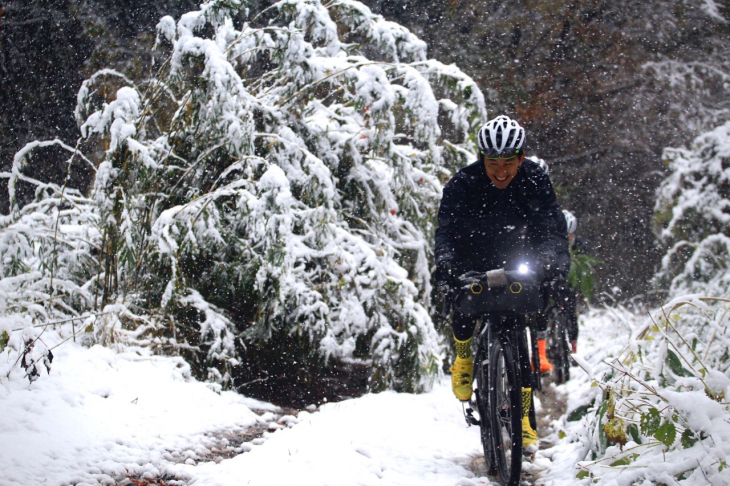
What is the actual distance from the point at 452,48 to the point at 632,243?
22.2 ft

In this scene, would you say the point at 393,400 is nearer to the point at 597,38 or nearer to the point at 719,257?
the point at 719,257

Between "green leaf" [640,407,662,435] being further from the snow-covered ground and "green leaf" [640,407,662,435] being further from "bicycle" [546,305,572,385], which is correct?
"bicycle" [546,305,572,385]

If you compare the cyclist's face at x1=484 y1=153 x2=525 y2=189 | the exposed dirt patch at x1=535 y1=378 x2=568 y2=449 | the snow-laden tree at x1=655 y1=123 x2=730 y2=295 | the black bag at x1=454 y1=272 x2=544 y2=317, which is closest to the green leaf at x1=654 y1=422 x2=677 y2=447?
the black bag at x1=454 y1=272 x2=544 y2=317

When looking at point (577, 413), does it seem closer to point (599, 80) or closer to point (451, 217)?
point (451, 217)

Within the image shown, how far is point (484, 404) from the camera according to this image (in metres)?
3.01

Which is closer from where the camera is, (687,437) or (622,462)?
(687,437)

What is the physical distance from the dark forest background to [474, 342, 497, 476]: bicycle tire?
10.0 m

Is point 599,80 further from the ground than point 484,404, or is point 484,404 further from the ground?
point 599,80

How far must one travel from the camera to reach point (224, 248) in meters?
4.41

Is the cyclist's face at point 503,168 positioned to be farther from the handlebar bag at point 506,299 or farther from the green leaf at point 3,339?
the green leaf at point 3,339

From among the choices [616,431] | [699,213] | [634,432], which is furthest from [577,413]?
[699,213]

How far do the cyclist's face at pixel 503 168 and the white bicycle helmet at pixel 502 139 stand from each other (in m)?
0.06

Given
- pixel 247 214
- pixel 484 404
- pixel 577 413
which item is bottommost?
pixel 577 413

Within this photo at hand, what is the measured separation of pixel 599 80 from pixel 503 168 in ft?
43.3
